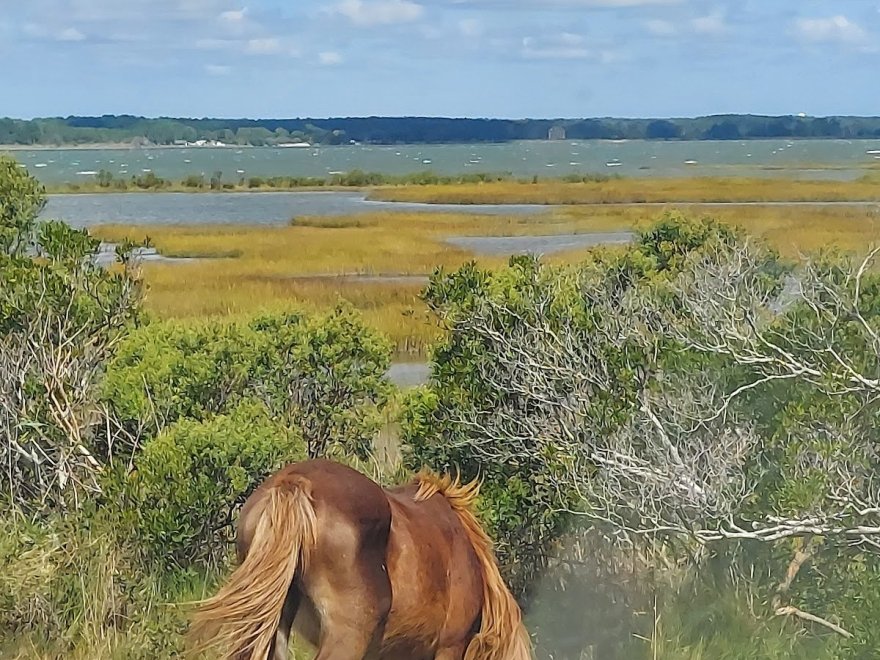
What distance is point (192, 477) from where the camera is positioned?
523cm

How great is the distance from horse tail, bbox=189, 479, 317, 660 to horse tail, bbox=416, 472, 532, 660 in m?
0.73

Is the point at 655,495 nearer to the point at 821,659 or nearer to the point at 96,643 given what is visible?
the point at 821,659

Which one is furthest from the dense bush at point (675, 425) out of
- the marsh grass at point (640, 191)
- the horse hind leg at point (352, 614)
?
the marsh grass at point (640, 191)

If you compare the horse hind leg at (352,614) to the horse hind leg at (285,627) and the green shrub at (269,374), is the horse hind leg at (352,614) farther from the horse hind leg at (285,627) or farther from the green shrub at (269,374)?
the green shrub at (269,374)

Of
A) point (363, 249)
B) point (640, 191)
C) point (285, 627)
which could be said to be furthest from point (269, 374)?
point (640, 191)

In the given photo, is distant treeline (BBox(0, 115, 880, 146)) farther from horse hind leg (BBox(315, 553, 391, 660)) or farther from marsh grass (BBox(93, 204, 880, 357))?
horse hind leg (BBox(315, 553, 391, 660))

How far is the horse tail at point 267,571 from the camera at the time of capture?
3.12 m

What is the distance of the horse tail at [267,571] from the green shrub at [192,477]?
2.04 metres

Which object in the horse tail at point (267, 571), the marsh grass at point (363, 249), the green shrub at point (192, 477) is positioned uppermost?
the horse tail at point (267, 571)

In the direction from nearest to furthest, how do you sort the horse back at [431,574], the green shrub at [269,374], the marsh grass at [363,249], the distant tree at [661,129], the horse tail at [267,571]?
the horse tail at [267,571] < the horse back at [431,574] < the green shrub at [269,374] < the marsh grass at [363,249] < the distant tree at [661,129]

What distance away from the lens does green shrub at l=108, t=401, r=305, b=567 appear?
5199 mm

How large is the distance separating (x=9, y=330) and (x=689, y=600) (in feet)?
11.2

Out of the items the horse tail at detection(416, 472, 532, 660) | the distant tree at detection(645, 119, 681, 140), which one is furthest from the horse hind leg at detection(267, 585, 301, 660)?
the distant tree at detection(645, 119, 681, 140)

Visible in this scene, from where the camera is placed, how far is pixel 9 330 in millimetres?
6160
